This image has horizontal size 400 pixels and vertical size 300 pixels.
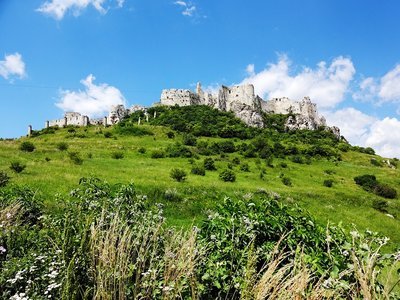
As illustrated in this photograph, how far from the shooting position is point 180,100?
428ft

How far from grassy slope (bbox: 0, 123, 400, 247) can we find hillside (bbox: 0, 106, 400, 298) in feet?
0.26

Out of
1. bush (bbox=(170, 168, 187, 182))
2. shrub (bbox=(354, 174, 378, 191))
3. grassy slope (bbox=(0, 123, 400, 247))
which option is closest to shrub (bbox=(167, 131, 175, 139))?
grassy slope (bbox=(0, 123, 400, 247))

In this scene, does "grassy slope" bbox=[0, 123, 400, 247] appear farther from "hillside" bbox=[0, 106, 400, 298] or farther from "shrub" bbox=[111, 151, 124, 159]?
"shrub" bbox=[111, 151, 124, 159]

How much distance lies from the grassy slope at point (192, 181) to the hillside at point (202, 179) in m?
0.08

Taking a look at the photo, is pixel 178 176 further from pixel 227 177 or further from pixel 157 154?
pixel 157 154

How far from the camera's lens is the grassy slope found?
78.5 ft

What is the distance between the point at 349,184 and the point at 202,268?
46034 millimetres

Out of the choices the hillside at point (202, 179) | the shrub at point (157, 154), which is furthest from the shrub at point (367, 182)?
the shrub at point (157, 154)

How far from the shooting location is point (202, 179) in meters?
35.2

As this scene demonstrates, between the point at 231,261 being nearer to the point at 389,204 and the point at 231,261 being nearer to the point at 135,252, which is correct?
the point at 135,252

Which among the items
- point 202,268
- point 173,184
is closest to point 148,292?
point 202,268

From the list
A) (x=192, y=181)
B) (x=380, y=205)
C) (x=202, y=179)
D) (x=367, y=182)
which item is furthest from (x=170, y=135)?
(x=380, y=205)

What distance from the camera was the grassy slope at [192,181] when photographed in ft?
78.5

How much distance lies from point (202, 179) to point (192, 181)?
291 centimetres
